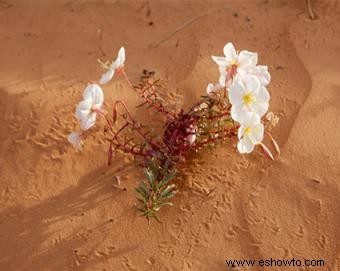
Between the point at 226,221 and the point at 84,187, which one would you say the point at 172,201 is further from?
the point at 84,187

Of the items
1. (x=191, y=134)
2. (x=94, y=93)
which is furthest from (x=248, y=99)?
(x=94, y=93)

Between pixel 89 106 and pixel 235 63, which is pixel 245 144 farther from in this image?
pixel 89 106

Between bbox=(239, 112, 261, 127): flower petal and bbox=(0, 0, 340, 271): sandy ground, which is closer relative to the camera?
bbox=(239, 112, 261, 127): flower petal

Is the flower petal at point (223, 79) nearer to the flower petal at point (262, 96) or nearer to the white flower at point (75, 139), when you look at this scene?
the flower petal at point (262, 96)

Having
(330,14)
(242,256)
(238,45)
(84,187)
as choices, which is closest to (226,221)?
(242,256)

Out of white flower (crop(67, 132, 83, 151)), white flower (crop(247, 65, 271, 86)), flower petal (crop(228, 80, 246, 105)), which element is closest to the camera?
flower petal (crop(228, 80, 246, 105))

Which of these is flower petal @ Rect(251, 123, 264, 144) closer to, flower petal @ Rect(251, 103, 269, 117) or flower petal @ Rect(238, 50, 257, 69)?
flower petal @ Rect(251, 103, 269, 117)

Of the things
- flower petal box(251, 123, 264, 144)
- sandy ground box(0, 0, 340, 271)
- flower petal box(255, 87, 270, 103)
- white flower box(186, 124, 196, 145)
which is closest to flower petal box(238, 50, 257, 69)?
flower petal box(255, 87, 270, 103)
